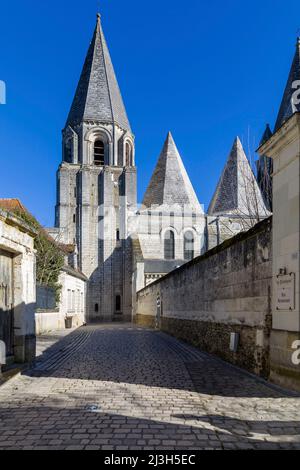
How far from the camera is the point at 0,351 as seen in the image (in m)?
7.07

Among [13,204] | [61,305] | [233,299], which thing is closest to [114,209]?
[61,305]

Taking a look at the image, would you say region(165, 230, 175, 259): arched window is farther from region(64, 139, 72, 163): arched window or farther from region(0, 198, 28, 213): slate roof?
region(0, 198, 28, 213): slate roof

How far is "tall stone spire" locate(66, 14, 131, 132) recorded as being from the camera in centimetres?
4434

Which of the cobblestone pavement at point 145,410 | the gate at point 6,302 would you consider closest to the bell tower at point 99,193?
the gate at point 6,302

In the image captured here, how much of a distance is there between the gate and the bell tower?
3363cm

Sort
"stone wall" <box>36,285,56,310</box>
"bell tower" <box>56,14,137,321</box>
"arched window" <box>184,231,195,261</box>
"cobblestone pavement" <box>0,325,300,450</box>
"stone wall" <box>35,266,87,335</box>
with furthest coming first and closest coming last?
"arched window" <box>184,231,195,261</box> < "bell tower" <box>56,14,137,321</box> < "stone wall" <box>35,266,87,335</box> < "stone wall" <box>36,285,56,310</box> < "cobblestone pavement" <box>0,325,300,450</box>

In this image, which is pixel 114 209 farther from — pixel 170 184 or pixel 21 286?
pixel 21 286

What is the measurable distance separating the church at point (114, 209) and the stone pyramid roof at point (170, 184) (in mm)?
154

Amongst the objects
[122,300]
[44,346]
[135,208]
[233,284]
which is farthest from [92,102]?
[233,284]

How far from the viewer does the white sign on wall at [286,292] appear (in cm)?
570

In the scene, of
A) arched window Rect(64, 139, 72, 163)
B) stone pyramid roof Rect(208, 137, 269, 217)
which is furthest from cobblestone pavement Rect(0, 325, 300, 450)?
arched window Rect(64, 139, 72, 163)

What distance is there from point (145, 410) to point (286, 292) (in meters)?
2.54

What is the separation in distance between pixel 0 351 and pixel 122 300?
116 ft

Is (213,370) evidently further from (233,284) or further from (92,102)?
(92,102)
